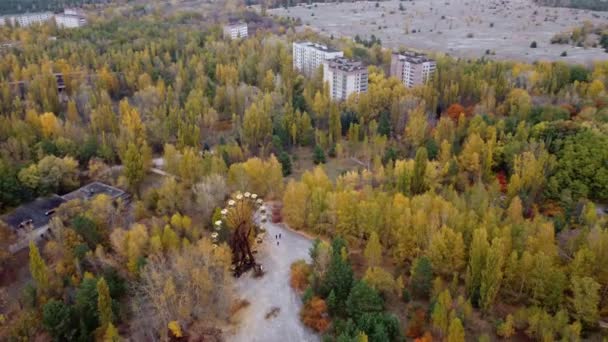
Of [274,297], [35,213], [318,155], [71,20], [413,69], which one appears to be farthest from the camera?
[71,20]

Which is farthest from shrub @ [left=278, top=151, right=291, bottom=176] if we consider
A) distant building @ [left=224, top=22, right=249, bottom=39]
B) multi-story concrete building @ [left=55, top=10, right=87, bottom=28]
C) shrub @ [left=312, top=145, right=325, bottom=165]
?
multi-story concrete building @ [left=55, top=10, right=87, bottom=28]

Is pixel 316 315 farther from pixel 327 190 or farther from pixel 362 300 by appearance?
pixel 327 190

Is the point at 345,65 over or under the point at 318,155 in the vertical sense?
over

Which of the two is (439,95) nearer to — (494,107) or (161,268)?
(494,107)

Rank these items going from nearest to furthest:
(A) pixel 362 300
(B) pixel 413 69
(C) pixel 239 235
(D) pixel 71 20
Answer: (A) pixel 362 300 < (C) pixel 239 235 < (B) pixel 413 69 < (D) pixel 71 20

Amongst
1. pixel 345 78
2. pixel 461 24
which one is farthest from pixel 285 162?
pixel 461 24

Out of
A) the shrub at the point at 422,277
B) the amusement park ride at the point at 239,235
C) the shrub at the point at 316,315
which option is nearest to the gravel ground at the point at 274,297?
the shrub at the point at 316,315
